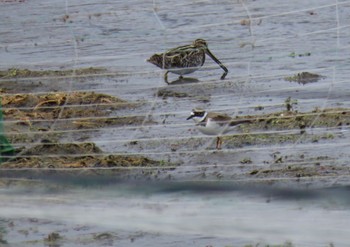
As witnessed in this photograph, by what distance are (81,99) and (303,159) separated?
323 cm

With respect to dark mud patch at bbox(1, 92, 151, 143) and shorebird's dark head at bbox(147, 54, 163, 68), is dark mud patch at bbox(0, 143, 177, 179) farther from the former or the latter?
shorebird's dark head at bbox(147, 54, 163, 68)

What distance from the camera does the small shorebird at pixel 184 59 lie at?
493 inches

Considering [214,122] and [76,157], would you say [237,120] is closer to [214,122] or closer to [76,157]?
[214,122]

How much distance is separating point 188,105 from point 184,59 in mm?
1249

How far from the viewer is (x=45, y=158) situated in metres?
9.10

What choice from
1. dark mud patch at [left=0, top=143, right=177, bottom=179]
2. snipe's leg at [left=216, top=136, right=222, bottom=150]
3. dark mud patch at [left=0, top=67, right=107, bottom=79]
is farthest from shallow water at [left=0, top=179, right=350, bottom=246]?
dark mud patch at [left=0, top=67, right=107, bottom=79]

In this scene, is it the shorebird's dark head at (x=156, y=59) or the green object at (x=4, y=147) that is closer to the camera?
the green object at (x=4, y=147)

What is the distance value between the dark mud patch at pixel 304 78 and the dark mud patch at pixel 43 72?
7.63 ft

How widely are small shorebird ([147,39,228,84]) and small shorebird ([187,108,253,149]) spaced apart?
250cm

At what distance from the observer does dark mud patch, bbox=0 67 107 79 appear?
13344 mm

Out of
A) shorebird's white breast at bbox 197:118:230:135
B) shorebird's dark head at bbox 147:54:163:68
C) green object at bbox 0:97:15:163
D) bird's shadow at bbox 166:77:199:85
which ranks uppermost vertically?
shorebird's dark head at bbox 147:54:163:68

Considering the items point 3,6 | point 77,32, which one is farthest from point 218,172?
point 3,6

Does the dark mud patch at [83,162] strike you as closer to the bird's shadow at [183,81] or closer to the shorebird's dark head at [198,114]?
the shorebird's dark head at [198,114]

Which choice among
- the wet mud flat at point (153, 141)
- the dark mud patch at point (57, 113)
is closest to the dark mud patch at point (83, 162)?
the wet mud flat at point (153, 141)
